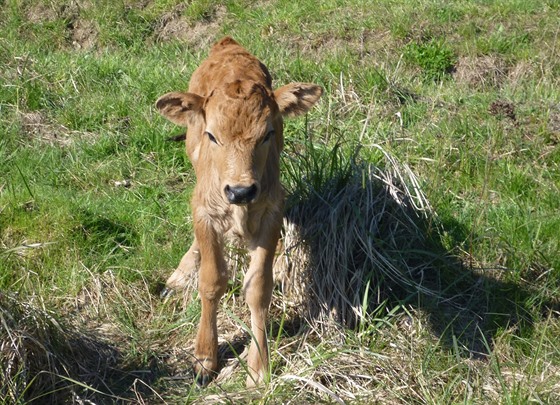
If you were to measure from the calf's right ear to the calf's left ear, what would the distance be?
561 millimetres

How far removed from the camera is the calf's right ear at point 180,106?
639 cm

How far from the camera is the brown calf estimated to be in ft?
20.1

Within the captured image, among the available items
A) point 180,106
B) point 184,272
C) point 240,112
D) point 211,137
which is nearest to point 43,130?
point 184,272

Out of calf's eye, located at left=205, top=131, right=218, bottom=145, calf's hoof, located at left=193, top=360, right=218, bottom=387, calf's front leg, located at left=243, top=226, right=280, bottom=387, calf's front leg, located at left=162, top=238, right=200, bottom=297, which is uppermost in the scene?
calf's eye, located at left=205, top=131, right=218, bottom=145

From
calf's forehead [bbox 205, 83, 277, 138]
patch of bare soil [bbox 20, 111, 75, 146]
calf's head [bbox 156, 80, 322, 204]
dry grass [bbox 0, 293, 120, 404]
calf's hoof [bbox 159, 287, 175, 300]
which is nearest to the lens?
dry grass [bbox 0, 293, 120, 404]

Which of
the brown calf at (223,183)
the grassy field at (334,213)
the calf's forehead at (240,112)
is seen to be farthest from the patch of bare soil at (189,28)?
the calf's forehead at (240,112)

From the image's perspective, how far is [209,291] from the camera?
651cm

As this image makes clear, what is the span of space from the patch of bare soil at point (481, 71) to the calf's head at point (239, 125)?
380 cm

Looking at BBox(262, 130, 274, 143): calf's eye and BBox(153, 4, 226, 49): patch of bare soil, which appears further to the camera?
BBox(153, 4, 226, 49): patch of bare soil

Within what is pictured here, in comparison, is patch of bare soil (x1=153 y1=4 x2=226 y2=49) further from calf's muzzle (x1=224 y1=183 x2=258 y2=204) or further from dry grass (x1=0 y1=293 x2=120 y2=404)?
dry grass (x1=0 y1=293 x2=120 y2=404)

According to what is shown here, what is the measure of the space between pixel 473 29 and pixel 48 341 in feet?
21.7

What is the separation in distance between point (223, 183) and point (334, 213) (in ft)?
4.15

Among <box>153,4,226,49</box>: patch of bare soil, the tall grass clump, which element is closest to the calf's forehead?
the tall grass clump

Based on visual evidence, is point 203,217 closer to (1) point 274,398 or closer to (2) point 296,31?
(1) point 274,398
